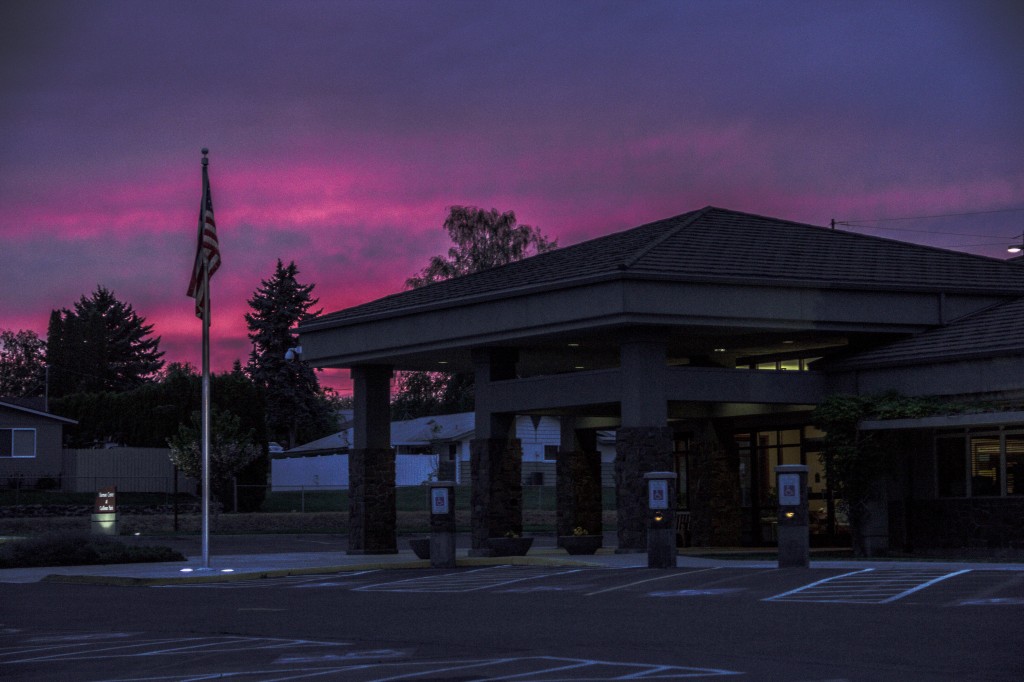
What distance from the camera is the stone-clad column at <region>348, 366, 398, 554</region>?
37.1 m

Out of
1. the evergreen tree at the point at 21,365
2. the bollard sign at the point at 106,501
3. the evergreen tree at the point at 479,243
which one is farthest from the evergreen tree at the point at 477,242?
the evergreen tree at the point at 21,365

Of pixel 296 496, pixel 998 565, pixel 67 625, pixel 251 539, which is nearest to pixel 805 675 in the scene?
pixel 67 625

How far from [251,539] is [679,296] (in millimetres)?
23049

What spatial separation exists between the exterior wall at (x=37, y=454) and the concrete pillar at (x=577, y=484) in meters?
33.3

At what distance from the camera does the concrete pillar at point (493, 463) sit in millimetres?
33531

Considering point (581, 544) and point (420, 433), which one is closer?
point (581, 544)

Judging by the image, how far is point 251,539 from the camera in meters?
47.5

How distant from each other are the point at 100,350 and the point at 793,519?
9687 centimetres

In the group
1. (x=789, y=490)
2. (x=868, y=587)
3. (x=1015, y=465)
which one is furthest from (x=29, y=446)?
(x=868, y=587)

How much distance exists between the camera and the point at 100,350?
113m

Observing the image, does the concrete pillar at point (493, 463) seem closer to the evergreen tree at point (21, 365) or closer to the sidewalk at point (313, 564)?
the sidewalk at point (313, 564)

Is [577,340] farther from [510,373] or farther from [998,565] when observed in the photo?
[998,565]

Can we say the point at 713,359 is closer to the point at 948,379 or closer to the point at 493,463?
the point at 493,463

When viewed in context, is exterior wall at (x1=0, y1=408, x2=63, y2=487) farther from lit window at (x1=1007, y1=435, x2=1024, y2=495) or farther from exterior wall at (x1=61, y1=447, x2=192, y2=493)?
lit window at (x1=1007, y1=435, x2=1024, y2=495)
